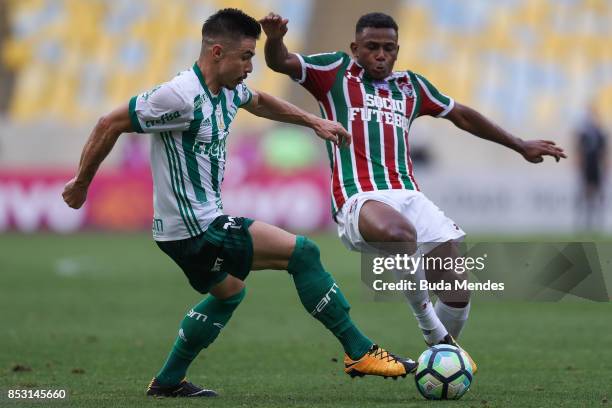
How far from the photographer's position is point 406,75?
7598 mm

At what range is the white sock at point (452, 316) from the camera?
7.19 meters

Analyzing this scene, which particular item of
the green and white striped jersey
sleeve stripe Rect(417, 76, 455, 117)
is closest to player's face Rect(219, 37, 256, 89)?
the green and white striped jersey

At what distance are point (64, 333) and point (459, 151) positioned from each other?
48.9 feet

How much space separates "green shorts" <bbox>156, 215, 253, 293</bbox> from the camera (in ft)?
20.7

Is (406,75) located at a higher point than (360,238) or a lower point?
higher

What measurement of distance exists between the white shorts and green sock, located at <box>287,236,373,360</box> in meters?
0.78

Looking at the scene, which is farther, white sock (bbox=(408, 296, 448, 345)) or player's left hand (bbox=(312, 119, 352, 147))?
white sock (bbox=(408, 296, 448, 345))

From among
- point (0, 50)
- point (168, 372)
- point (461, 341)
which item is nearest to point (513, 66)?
point (0, 50)

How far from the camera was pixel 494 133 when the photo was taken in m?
7.75

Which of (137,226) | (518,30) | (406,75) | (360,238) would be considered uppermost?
(518,30)

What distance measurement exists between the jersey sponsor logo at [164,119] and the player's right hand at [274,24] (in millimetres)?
Answer: 954

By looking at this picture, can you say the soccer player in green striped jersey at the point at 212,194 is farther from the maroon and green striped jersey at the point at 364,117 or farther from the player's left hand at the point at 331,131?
the maroon and green striped jersey at the point at 364,117

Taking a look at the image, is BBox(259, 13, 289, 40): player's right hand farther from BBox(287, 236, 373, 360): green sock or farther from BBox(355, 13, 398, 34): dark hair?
BBox(287, 236, 373, 360): green sock

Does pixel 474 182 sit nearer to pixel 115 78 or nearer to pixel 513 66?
pixel 513 66
